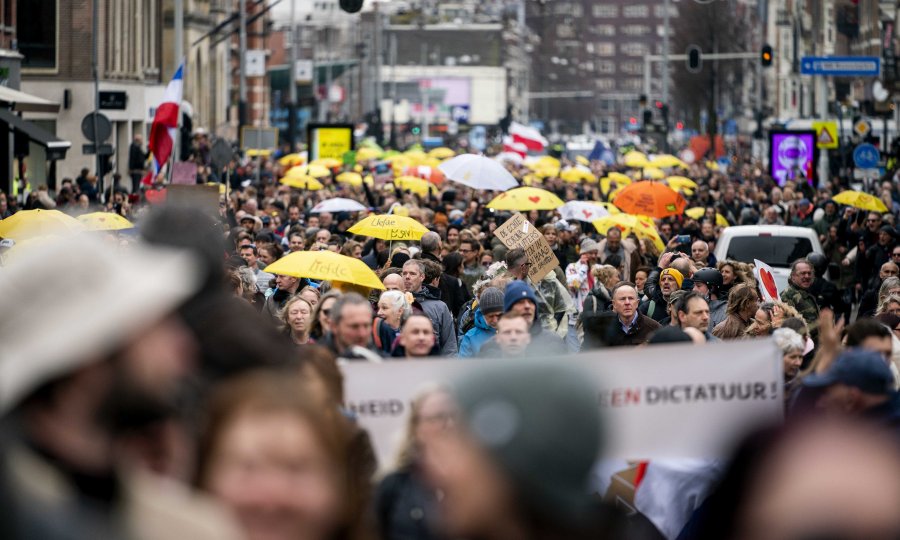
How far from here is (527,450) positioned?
9.80 feet

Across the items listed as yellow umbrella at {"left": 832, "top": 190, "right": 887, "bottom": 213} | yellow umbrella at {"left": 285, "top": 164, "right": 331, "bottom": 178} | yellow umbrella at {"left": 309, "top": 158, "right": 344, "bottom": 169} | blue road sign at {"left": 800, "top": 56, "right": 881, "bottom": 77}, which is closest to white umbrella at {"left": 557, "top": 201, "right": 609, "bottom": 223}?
yellow umbrella at {"left": 832, "top": 190, "right": 887, "bottom": 213}

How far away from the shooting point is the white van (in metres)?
20.8

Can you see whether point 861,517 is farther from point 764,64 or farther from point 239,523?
point 764,64

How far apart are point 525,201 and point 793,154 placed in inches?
761

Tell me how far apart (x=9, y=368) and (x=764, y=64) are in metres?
51.0

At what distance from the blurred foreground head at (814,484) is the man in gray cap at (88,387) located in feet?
2.64

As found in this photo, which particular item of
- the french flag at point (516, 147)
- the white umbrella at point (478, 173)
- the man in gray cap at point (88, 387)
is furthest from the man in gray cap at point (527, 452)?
the french flag at point (516, 147)

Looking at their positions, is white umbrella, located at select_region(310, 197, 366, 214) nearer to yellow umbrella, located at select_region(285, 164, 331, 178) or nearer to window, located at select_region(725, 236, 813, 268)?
window, located at select_region(725, 236, 813, 268)

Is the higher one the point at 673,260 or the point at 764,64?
the point at 764,64

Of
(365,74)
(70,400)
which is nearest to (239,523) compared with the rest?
(70,400)

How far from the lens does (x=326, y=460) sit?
3338 mm

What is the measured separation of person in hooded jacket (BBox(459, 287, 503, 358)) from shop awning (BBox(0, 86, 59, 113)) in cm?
1913

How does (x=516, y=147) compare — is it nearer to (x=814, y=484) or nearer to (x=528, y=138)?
(x=528, y=138)

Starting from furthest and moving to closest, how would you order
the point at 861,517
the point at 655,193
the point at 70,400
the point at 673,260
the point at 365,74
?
1. the point at 365,74
2. the point at 655,193
3. the point at 673,260
4. the point at 70,400
5. the point at 861,517
